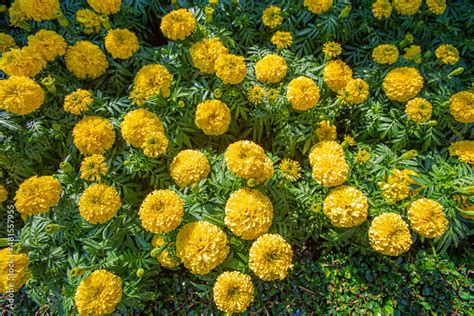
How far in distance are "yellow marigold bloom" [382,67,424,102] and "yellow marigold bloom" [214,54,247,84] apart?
52.9 inches

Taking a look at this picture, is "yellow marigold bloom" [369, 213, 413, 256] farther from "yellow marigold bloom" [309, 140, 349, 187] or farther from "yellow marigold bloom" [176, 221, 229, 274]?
"yellow marigold bloom" [176, 221, 229, 274]

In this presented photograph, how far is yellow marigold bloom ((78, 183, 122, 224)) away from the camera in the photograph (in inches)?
93.2

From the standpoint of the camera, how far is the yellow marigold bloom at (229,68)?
278 centimetres

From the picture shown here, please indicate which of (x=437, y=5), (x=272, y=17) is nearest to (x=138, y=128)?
(x=272, y=17)

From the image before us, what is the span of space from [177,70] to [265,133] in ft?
3.74

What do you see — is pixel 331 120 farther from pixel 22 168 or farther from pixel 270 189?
pixel 22 168

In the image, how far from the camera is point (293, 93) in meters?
2.79

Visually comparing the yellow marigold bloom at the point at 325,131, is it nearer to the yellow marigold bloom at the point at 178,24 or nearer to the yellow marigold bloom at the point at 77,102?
the yellow marigold bloom at the point at 178,24

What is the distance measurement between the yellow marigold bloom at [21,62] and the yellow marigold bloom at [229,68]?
1.56 meters

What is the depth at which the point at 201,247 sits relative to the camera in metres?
2.25

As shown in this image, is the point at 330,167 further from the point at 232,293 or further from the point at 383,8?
the point at 383,8

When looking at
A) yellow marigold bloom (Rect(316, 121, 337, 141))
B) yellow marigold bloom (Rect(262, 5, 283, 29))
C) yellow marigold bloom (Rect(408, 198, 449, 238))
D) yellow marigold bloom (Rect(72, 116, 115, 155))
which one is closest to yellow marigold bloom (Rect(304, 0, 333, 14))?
yellow marigold bloom (Rect(262, 5, 283, 29))

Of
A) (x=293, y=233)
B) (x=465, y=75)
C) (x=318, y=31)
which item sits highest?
(x=318, y=31)

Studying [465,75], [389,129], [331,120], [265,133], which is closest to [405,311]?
[389,129]
